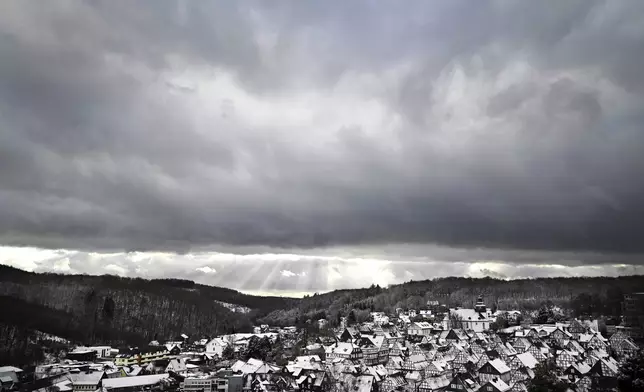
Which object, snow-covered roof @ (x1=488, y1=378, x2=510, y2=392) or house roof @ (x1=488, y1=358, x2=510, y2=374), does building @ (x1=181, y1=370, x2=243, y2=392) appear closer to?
snow-covered roof @ (x1=488, y1=378, x2=510, y2=392)

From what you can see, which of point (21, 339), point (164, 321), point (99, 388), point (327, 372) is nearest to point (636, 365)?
point (327, 372)

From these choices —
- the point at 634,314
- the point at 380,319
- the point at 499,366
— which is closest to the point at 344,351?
the point at 499,366

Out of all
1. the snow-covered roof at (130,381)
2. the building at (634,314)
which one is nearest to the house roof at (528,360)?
the building at (634,314)

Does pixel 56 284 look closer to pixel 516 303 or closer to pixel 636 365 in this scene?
pixel 516 303

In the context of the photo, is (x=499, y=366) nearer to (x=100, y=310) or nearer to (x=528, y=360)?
(x=528, y=360)

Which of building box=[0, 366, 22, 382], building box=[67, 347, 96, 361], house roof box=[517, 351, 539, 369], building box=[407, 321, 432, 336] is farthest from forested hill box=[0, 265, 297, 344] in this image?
house roof box=[517, 351, 539, 369]

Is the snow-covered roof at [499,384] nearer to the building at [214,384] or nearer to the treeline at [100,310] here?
the building at [214,384]
